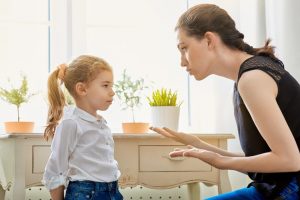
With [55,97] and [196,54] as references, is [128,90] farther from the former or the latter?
[196,54]

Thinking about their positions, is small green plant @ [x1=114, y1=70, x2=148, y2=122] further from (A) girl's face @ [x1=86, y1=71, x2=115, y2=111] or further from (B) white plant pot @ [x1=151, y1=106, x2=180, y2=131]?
(A) girl's face @ [x1=86, y1=71, x2=115, y2=111]

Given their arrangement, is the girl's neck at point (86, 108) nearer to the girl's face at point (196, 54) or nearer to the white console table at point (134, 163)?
the white console table at point (134, 163)

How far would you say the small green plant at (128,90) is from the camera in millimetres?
2564

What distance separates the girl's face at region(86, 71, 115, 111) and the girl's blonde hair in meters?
0.02

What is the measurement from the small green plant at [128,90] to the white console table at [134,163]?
1.51 ft

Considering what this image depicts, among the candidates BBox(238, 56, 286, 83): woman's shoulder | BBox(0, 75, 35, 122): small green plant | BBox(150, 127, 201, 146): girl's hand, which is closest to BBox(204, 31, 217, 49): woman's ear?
BBox(238, 56, 286, 83): woman's shoulder

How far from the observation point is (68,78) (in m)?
1.85

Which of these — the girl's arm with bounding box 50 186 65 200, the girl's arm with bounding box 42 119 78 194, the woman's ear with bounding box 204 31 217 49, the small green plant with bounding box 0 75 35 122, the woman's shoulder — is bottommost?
the girl's arm with bounding box 50 186 65 200

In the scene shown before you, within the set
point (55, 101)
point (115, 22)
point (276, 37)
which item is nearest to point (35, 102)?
point (115, 22)

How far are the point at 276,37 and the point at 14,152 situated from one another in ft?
4.00

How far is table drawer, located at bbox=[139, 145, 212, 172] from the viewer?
2170 millimetres

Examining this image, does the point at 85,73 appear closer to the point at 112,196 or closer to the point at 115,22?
the point at 112,196

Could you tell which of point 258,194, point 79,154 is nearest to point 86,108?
point 79,154

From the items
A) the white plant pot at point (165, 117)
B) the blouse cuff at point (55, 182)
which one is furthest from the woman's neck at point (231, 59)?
the white plant pot at point (165, 117)
